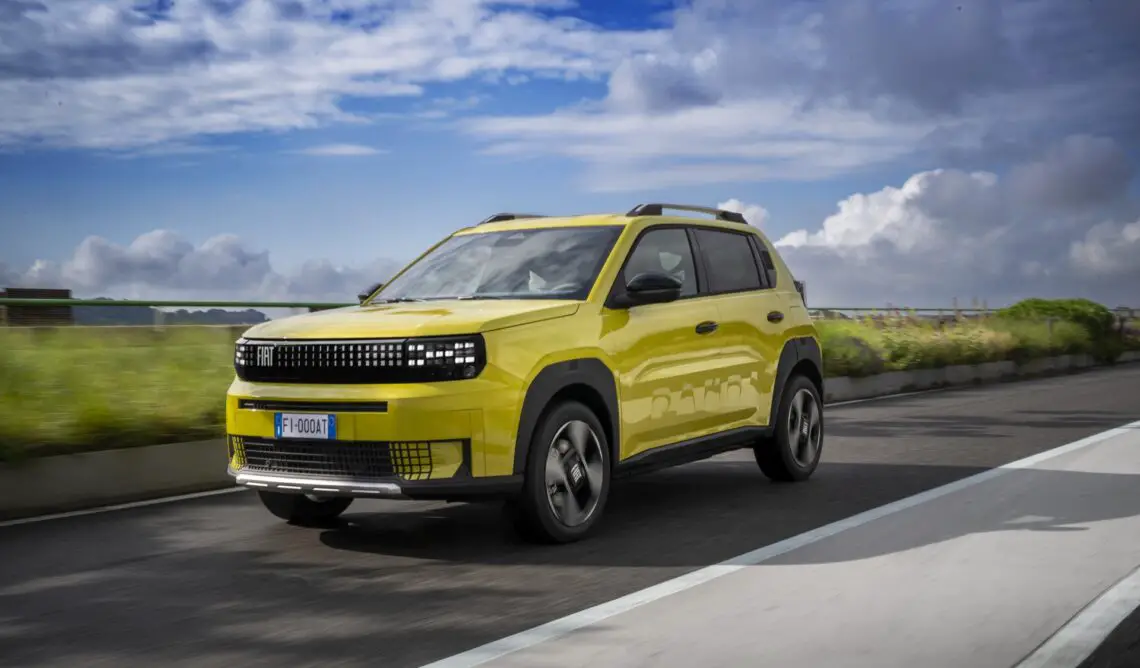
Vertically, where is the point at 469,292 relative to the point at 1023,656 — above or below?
above

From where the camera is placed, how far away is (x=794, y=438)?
9.84m

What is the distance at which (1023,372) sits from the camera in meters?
30.8

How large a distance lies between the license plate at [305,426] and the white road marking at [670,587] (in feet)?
6.11

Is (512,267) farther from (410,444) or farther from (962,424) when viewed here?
(962,424)

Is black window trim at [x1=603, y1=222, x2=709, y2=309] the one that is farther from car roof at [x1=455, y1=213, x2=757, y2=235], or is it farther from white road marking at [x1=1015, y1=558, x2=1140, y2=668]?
white road marking at [x1=1015, y1=558, x2=1140, y2=668]

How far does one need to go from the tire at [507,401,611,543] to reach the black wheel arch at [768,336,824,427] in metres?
2.30

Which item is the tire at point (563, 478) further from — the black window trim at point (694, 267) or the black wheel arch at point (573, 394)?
the black window trim at point (694, 267)

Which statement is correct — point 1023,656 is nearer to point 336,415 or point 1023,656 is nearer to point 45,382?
point 336,415

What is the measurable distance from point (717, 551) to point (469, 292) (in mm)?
2220

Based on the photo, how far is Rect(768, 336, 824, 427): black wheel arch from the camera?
9406 mm

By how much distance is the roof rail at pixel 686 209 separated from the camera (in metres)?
8.44

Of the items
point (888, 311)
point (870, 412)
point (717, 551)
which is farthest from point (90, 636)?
point (888, 311)

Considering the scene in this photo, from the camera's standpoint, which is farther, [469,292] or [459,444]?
[469,292]

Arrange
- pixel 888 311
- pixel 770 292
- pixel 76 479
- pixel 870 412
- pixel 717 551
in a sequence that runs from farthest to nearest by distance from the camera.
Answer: pixel 888 311 < pixel 870 412 < pixel 770 292 < pixel 76 479 < pixel 717 551
